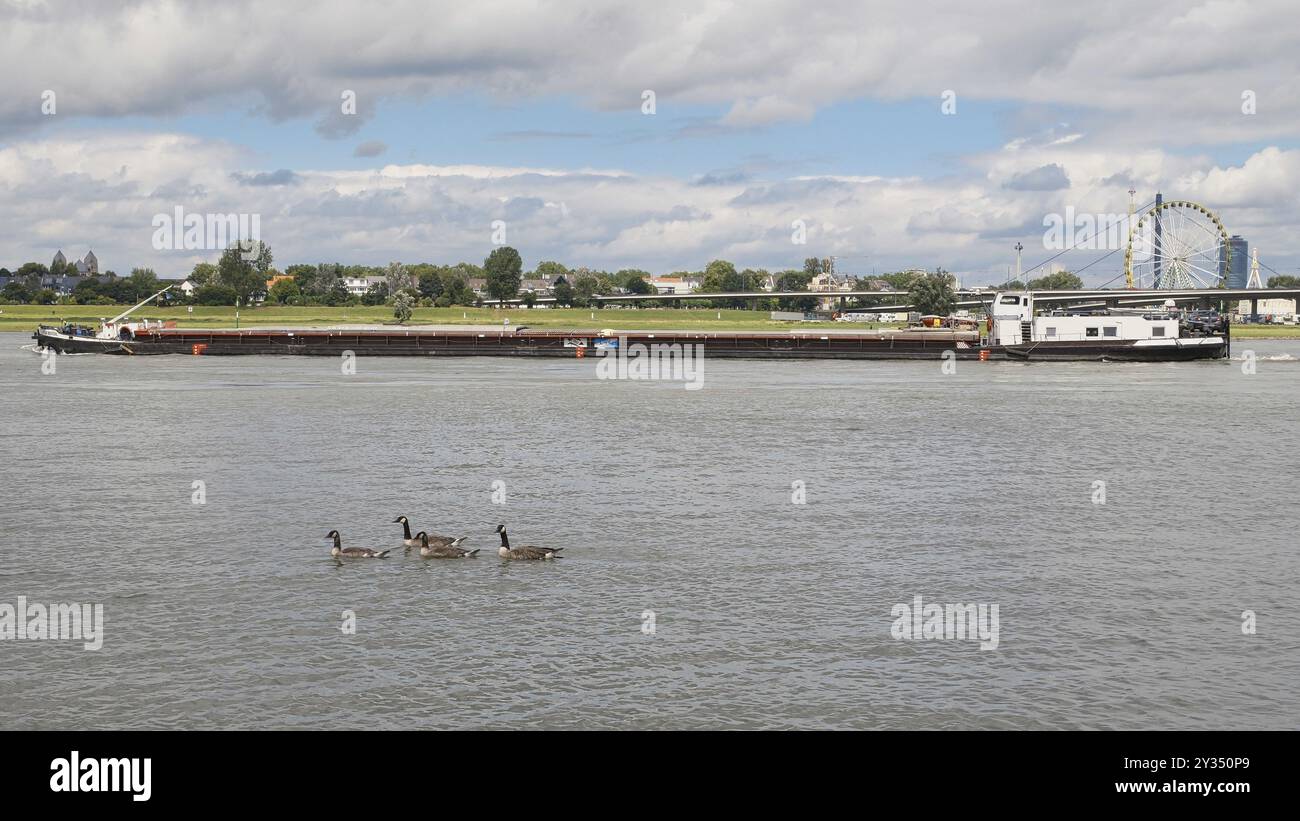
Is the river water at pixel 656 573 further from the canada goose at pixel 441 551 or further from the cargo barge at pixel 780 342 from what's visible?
the cargo barge at pixel 780 342

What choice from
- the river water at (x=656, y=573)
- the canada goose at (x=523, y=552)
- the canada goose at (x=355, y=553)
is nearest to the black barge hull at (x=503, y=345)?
the river water at (x=656, y=573)

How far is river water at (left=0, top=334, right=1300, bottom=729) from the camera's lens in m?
18.6

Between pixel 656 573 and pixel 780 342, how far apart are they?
340 feet

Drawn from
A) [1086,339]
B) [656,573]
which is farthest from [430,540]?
[1086,339]

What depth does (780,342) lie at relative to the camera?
421ft

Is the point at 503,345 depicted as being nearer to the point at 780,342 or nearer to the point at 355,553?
the point at 780,342

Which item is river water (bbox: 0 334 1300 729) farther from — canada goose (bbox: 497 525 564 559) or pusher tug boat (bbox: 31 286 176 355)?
pusher tug boat (bbox: 31 286 176 355)

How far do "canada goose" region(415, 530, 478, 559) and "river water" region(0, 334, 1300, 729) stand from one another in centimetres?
45

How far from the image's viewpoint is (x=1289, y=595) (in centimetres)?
2497

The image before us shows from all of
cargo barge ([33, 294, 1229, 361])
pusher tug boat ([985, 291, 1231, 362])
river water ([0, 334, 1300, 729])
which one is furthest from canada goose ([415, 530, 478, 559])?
cargo barge ([33, 294, 1229, 361])

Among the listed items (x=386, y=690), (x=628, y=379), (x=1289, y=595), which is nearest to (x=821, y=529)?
(x=1289, y=595)
